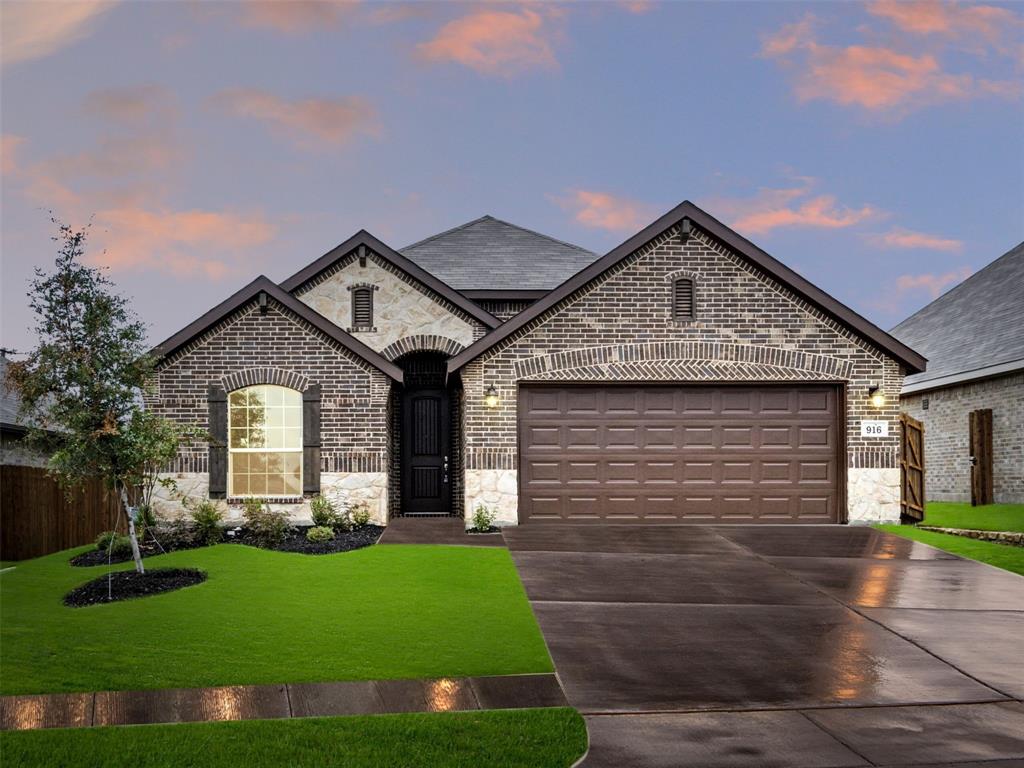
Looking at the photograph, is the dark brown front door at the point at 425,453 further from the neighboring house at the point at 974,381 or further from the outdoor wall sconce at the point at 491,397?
the neighboring house at the point at 974,381

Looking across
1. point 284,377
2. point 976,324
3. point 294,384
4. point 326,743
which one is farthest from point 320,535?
point 976,324

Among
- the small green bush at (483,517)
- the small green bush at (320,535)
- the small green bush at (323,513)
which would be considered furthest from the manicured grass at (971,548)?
the small green bush at (323,513)

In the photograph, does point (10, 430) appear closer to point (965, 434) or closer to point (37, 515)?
point (37, 515)

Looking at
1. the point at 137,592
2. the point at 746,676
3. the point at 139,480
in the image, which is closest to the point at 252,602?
the point at 137,592

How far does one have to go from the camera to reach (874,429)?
18.3 meters

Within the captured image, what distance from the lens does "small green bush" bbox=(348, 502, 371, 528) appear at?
1828 cm

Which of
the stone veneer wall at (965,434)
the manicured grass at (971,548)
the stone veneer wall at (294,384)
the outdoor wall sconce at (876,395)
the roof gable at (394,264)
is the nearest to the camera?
the manicured grass at (971,548)

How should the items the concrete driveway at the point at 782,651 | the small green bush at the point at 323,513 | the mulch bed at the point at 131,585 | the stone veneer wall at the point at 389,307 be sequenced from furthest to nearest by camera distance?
the stone veneer wall at the point at 389,307 → the small green bush at the point at 323,513 → the mulch bed at the point at 131,585 → the concrete driveway at the point at 782,651

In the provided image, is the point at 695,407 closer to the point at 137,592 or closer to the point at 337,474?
the point at 337,474

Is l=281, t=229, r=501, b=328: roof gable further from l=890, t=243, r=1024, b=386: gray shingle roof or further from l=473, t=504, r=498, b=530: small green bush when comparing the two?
l=890, t=243, r=1024, b=386: gray shingle roof

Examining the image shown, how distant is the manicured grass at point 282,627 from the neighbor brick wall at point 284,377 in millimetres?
4308

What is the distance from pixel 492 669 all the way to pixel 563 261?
17.3m

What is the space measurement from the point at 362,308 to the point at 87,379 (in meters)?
9.20

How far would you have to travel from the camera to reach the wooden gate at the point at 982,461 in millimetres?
23672
